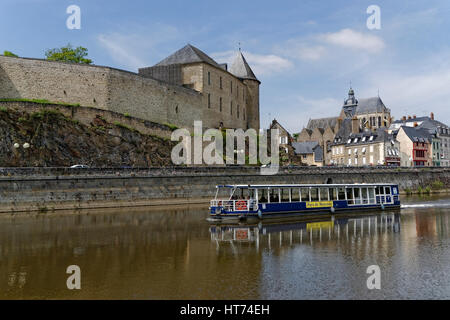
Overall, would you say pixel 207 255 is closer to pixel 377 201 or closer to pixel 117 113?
pixel 377 201

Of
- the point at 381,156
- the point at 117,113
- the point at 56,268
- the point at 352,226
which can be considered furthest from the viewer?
the point at 381,156

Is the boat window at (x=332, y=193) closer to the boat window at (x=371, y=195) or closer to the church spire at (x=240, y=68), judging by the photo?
the boat window at (x=371, y=195)

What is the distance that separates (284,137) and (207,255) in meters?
65.6

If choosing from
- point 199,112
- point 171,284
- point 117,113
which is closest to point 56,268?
point 171,284

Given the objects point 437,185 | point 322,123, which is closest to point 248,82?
point 437,185

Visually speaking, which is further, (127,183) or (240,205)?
(127,183)

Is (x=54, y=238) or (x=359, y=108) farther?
(x=359, y=108)

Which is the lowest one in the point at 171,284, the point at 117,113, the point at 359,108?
the point at 171,284

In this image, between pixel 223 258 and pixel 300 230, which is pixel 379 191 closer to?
pixel 300 230

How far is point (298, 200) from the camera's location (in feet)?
96.3

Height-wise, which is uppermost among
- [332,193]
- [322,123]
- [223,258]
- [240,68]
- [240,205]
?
[240,68]

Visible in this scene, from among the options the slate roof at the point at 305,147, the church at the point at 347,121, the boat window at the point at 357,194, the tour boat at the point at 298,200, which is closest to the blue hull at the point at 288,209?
the tour boat at the point at 298,200

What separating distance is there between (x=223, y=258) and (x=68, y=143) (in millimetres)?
25816

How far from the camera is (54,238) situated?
20.9 m
